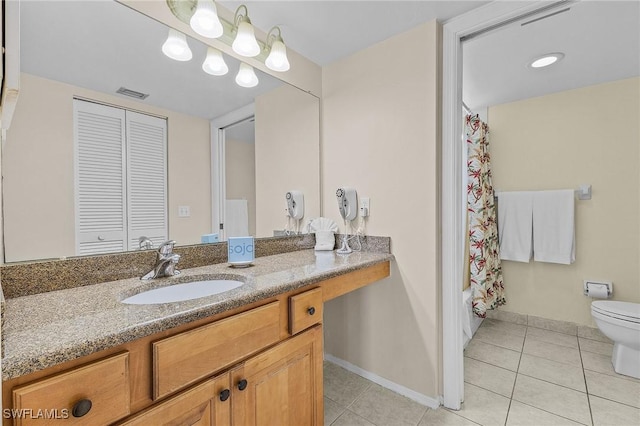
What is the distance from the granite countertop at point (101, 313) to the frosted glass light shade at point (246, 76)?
1.09m

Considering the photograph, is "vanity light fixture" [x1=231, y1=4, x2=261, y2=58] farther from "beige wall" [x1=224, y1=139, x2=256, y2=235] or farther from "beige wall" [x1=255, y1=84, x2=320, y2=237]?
"beige wall" [x1=224, y1=139, x2=256, y2=235]

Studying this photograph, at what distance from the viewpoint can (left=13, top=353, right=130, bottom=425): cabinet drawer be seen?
525 millimetres

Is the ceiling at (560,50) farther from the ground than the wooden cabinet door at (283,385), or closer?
farther from the ground

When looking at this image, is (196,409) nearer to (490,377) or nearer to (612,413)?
(490,377)

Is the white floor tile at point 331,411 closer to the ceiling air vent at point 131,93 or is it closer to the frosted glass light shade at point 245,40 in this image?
the ceiling air vent at point 131,93

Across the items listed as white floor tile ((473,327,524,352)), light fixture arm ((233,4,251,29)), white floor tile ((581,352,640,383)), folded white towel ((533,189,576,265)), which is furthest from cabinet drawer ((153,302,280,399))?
folded white towel ((533,189,576,265))

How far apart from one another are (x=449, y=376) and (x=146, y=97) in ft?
6.81

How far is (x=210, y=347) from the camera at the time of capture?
2.62ft

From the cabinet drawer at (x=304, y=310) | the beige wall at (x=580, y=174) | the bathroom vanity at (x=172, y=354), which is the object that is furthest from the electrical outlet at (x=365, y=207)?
the beige wall at (x=580, y=174)

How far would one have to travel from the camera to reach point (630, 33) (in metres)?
1.69

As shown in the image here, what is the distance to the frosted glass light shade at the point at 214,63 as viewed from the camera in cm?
147

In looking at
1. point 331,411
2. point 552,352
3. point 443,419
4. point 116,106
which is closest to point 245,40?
point 116,106

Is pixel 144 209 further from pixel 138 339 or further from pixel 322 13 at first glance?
pixel 322 13

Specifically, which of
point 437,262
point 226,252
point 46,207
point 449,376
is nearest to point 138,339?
point 46,207
